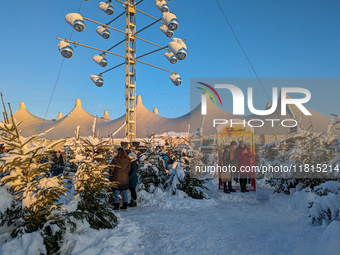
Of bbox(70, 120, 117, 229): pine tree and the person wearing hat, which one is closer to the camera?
bbox(70, 120, 117, 229): pine tree

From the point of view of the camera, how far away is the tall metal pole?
1110 centimetres

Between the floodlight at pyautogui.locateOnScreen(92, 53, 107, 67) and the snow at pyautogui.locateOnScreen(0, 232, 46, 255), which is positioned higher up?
the floodlight at pyautogui.locateOnScreen(92, 53, 107, 67)

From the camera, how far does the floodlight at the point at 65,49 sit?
10.0 m

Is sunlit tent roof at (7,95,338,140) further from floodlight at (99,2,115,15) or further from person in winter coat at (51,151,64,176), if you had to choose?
floodlight at (99,2,115,15)

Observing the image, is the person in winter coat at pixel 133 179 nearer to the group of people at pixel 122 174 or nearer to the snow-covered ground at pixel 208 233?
the group of people at pixel 122 174

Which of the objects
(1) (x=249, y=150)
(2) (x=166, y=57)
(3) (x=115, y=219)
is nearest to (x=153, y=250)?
(3) (x=115, y=219)

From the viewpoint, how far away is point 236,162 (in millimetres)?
8086

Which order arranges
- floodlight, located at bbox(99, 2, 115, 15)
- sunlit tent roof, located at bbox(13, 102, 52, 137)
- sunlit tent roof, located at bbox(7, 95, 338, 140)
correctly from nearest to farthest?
floodlight, located at bbox(99, 2, 115, 15)
sunlit tent roof, located at bbox(7, 95, 338, 140)
sunlit tent roof, located at bbox(13, 102, 52, 137)

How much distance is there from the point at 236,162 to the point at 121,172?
421 cm

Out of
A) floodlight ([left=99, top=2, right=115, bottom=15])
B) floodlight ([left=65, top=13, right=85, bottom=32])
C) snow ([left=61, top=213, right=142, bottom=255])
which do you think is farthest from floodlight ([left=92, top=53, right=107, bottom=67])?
snow ([left=61, top=213, right=142, bottom=255])

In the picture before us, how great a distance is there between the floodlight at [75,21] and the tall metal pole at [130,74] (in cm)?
234

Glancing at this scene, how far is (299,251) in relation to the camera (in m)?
2.82

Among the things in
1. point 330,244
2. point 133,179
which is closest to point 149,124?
point 133,179

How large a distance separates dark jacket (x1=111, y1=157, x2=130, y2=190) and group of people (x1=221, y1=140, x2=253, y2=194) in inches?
134
